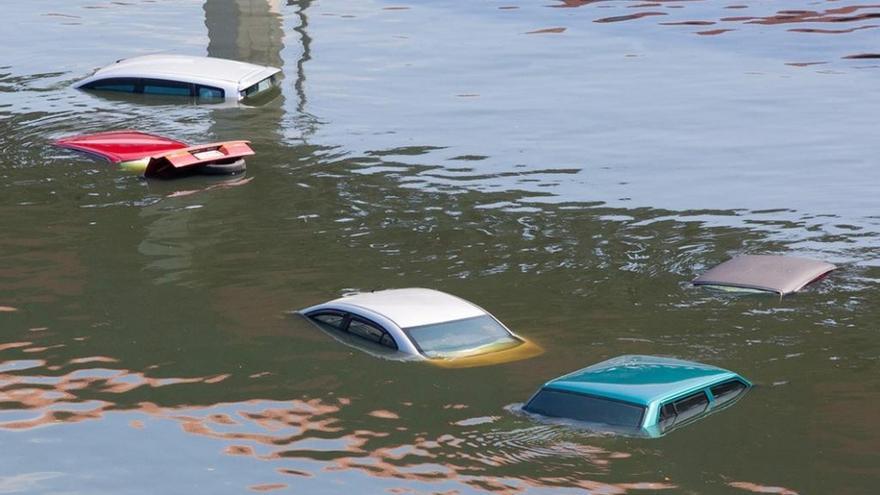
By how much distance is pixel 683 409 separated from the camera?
23141mm

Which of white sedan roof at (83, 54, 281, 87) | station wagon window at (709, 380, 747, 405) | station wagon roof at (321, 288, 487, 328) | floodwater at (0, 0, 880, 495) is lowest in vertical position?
floodwater at (0, 0, 880, 495)

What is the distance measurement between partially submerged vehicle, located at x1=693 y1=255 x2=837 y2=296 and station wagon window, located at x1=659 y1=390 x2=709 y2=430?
5.94m

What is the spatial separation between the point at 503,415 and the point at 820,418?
16.0 ft

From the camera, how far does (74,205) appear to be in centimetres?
3625

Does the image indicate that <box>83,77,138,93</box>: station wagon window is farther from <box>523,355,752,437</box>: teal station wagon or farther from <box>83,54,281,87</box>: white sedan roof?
<box>523,355,752,437</box>: teal station wagon

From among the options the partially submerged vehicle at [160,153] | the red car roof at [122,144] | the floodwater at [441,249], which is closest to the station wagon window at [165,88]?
the floodwater at [441,249]

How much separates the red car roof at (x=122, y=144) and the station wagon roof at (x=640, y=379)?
1880cm

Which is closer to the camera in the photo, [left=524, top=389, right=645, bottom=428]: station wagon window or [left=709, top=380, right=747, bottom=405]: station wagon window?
[left=524, top=389, right=645, bottom=428]: station wagon window

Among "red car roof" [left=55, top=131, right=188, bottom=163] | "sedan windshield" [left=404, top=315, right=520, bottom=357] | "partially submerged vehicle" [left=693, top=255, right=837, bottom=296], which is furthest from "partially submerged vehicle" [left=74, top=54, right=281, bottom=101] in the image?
"sedan windshield" [left=404, top=315, right=520, bottom=357]

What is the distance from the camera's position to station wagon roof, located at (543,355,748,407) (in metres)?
22.9

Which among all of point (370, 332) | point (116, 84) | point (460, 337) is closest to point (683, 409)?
point (460, 337)

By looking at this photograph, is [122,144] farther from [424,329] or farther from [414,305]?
[424,329]

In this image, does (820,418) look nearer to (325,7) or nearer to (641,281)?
(641,281)

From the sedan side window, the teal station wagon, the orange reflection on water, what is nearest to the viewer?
the orange reflection on water
